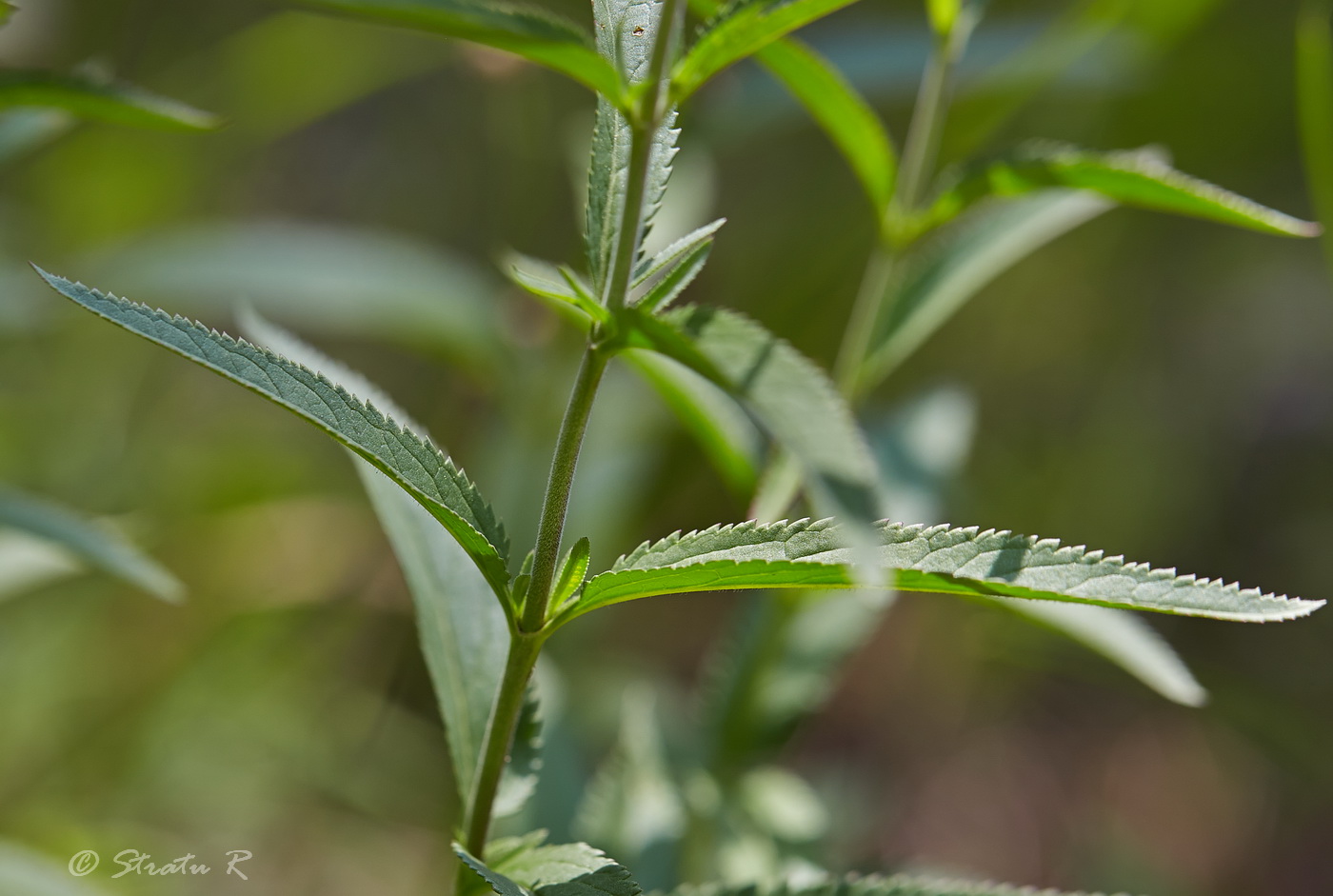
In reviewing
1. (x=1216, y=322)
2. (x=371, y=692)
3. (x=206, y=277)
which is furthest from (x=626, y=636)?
(x=1216, y=322)

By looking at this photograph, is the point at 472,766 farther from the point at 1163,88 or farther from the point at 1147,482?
the point at 1163,88

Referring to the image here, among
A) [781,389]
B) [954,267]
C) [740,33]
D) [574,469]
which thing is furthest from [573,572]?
[954,267]

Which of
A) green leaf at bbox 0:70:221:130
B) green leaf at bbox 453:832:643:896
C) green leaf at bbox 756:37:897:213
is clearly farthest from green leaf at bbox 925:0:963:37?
green leaf at bbox 453:832:643:896

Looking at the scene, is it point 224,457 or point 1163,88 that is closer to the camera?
point 224,457

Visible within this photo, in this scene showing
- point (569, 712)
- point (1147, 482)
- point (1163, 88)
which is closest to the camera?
point (569, 712)

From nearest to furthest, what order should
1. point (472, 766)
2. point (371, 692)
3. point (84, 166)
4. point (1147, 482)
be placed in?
1. point (472, 766)
2. point (371, 692)
3. point (84, 166)
4. point (1147, 482)

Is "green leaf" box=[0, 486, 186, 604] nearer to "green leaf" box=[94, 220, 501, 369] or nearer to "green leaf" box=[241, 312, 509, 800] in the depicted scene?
"green leaf" box=[241, 312, 509, 800]

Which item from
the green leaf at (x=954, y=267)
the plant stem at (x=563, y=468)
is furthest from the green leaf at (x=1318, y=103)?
the plant stem at (x=563, y=468)
